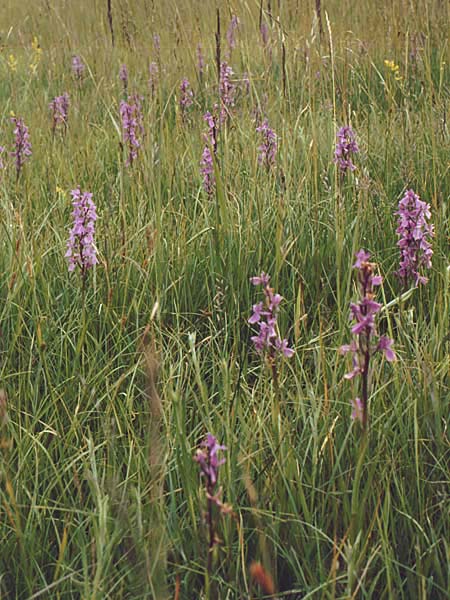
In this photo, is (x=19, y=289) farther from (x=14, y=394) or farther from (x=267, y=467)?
(x=267, y=467)

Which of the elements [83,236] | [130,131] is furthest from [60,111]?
[83,236]

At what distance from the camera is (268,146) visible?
2.46 metres

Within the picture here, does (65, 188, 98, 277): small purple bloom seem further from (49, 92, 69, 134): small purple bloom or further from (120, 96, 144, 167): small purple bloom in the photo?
(49, 92, 69, 134): small purple bloom

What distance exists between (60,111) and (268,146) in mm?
1300

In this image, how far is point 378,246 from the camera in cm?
221

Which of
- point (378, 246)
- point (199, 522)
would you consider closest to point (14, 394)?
point (199, 522)

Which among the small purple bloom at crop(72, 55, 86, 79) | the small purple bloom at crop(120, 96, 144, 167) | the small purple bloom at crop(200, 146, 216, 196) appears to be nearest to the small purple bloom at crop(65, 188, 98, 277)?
the small purple bloom at crop(200, 146, 216, 196)

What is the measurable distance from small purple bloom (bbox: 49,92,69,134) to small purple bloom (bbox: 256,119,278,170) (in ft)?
3.96

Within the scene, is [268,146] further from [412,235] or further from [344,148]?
[412,235]

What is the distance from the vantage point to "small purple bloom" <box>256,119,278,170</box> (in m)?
2.41

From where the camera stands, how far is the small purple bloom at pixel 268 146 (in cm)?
241

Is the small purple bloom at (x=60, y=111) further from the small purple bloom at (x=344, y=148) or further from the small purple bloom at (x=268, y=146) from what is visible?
the small purple bloom at (x=344, y=148)

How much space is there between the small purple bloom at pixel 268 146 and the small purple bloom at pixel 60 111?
1.21m

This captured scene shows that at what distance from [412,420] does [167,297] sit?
33.4 inches
